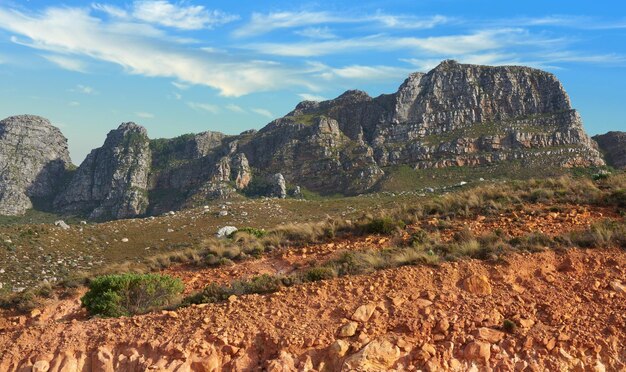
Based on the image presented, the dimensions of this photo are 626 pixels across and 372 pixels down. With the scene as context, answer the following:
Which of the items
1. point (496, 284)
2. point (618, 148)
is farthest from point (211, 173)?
point (496, 284)

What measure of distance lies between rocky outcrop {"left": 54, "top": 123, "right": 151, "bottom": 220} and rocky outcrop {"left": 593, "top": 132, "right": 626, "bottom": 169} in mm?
108463

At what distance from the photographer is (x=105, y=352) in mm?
7461

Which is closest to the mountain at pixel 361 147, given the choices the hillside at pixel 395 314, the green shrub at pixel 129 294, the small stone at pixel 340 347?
the hillside at pixel 395 314

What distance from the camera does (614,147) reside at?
10725 centimetres

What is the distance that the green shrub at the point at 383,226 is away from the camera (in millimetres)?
13625

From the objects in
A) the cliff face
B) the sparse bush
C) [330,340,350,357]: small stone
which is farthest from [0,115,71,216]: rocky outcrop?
the sparse bush

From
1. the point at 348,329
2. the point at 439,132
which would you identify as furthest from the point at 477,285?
the point at 439,132

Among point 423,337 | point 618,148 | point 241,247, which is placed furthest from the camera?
point 618,148

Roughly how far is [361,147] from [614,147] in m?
57.6

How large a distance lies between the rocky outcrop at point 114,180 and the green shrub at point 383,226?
109051mm

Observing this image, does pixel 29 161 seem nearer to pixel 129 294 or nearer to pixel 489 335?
pixel 129 294

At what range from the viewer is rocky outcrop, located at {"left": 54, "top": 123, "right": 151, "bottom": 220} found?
383 feet

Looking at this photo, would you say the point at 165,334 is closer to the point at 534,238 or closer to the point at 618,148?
the point at 534,238

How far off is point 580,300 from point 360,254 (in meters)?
4.37
